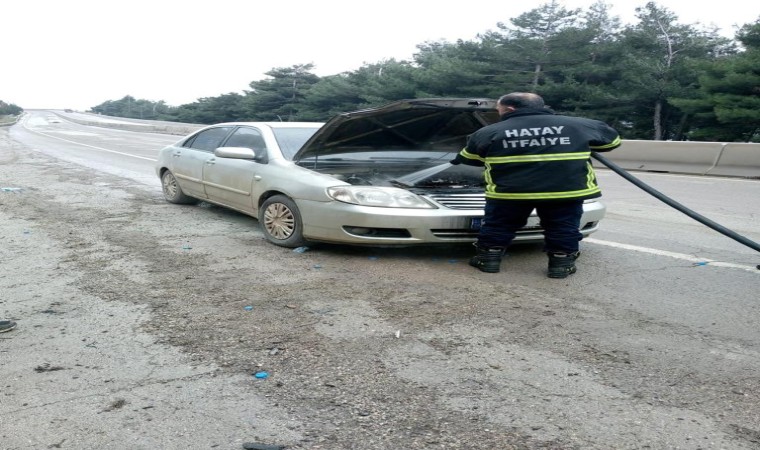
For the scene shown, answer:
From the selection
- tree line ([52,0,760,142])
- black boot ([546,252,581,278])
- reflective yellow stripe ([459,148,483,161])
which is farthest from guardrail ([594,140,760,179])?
reflective yellow stripe ([459,148,483,161])

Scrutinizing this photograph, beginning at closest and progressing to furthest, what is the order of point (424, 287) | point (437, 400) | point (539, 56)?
point (437, 400)
point (424, 287)
point (539, 56)

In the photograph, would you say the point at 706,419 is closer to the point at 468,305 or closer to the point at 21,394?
the point at 468,305

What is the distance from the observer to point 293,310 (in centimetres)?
395

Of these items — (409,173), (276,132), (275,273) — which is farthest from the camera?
(276,132)

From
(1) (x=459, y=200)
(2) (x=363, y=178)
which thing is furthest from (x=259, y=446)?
(2) (x=363, y=178)

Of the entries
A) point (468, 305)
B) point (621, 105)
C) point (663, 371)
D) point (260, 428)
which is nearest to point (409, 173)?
point (468, 305)

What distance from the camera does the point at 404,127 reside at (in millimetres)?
6145

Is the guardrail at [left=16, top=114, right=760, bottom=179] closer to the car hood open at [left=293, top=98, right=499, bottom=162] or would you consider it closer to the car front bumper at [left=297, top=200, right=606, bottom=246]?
the car hood open at [left=293, top=98, right=499, bottom=162]

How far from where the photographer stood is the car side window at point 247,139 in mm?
6534

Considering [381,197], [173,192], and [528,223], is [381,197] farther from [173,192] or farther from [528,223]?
[173,192]

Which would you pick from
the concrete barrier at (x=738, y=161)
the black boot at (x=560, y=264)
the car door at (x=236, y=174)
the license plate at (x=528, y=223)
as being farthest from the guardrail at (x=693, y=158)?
the car door at (x=236, y=174)

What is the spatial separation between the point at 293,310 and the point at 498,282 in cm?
156

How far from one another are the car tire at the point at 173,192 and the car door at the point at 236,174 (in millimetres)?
1072

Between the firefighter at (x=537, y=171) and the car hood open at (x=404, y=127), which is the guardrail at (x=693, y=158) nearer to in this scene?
the car hood open at (x=404, y=127)
